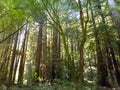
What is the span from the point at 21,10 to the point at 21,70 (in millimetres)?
5883

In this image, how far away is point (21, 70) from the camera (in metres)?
10.9

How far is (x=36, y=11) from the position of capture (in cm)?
582

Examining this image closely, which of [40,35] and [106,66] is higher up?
[40,35]

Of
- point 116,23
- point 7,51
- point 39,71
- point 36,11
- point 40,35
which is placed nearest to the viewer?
point 36,11

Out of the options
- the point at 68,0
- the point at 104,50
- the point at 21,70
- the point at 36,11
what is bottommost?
the point at 21,70

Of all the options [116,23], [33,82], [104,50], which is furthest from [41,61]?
[116,23]

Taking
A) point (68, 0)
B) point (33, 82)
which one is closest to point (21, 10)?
point (68, 0)

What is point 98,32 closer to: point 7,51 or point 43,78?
point 43,78

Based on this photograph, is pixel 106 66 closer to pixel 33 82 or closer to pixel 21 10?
pixel 33 82

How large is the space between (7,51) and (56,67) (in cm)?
316

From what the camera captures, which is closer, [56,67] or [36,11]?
[36,11]

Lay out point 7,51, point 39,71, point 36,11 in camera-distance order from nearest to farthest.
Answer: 1. point 36,11
2. point 7,51
3. point 39,71

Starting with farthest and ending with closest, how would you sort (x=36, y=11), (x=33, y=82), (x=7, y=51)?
(x=7, y=51) → (x=33, y=82) → (x=36, y=11)

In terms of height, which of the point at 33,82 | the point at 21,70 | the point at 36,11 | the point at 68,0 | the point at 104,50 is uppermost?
the point at 68,0
